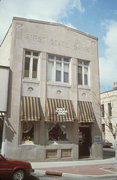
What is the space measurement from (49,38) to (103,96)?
2271 centimetres

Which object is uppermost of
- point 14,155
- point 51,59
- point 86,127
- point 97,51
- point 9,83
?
point 97,51

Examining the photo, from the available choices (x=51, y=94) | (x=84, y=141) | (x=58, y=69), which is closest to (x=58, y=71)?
(x=58, y=69)

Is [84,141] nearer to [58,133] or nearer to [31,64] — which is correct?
[58,133]

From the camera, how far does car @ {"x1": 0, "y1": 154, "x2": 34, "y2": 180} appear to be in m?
9.01

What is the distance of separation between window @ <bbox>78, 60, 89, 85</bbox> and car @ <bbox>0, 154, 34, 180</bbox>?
1108 cm

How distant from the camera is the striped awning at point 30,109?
1538 cm

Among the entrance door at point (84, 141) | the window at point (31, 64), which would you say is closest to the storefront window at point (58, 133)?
the entrance door at point (84, 141)

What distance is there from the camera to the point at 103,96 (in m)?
38.1

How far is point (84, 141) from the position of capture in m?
18.6

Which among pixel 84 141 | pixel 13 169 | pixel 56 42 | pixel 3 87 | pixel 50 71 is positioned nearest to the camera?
pixel 13 169

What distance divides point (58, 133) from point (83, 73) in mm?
6219

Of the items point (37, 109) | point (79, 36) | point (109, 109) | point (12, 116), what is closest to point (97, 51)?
point (79, 36)

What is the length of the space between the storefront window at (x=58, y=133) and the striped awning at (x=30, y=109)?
2.07 m

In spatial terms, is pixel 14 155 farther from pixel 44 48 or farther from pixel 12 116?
pixel 44 48
